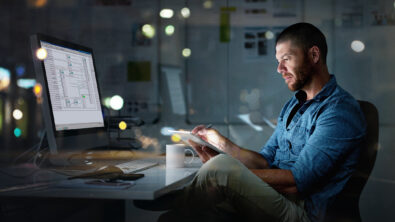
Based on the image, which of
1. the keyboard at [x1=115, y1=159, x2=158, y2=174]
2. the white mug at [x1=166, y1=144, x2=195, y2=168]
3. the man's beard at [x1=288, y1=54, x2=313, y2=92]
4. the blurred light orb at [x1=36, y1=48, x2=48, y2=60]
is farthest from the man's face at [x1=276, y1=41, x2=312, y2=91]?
the blurred light orb at [x1=36, y1=48, x2=48, y2=60]

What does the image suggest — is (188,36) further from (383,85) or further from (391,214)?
(391,214)

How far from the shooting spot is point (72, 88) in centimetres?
152

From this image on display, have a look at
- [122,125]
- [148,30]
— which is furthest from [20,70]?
[122,125]

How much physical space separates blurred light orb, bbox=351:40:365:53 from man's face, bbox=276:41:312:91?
3.50 feet

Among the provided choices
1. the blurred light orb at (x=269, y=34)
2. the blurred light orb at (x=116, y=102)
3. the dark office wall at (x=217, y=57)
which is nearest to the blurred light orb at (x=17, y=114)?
the dark office wall at (x=217, y=57)

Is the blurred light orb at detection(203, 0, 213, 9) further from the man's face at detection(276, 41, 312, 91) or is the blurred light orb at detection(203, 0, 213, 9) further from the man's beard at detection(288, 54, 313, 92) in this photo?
the man's beard at detection(288, 54, 313, 92)

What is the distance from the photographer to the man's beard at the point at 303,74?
63.5 inches

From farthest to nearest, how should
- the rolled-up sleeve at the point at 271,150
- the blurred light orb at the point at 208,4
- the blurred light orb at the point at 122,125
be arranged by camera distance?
the blurred light orb at the point at 208,4 < the blurred light orb at the point at 122,125 < the rolled-up sleeve at the point at 271,150

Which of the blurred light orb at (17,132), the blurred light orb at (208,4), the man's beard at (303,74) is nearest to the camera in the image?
the man's beard at (303,74)

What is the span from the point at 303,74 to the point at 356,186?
536 millimetres

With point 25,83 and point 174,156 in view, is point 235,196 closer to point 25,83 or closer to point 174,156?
point 174,156

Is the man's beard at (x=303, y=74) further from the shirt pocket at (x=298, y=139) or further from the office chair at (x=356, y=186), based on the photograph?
the office chair at (x=356, y=186)

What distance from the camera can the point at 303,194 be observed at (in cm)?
135

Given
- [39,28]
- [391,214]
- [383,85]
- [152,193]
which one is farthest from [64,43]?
[391,214]
